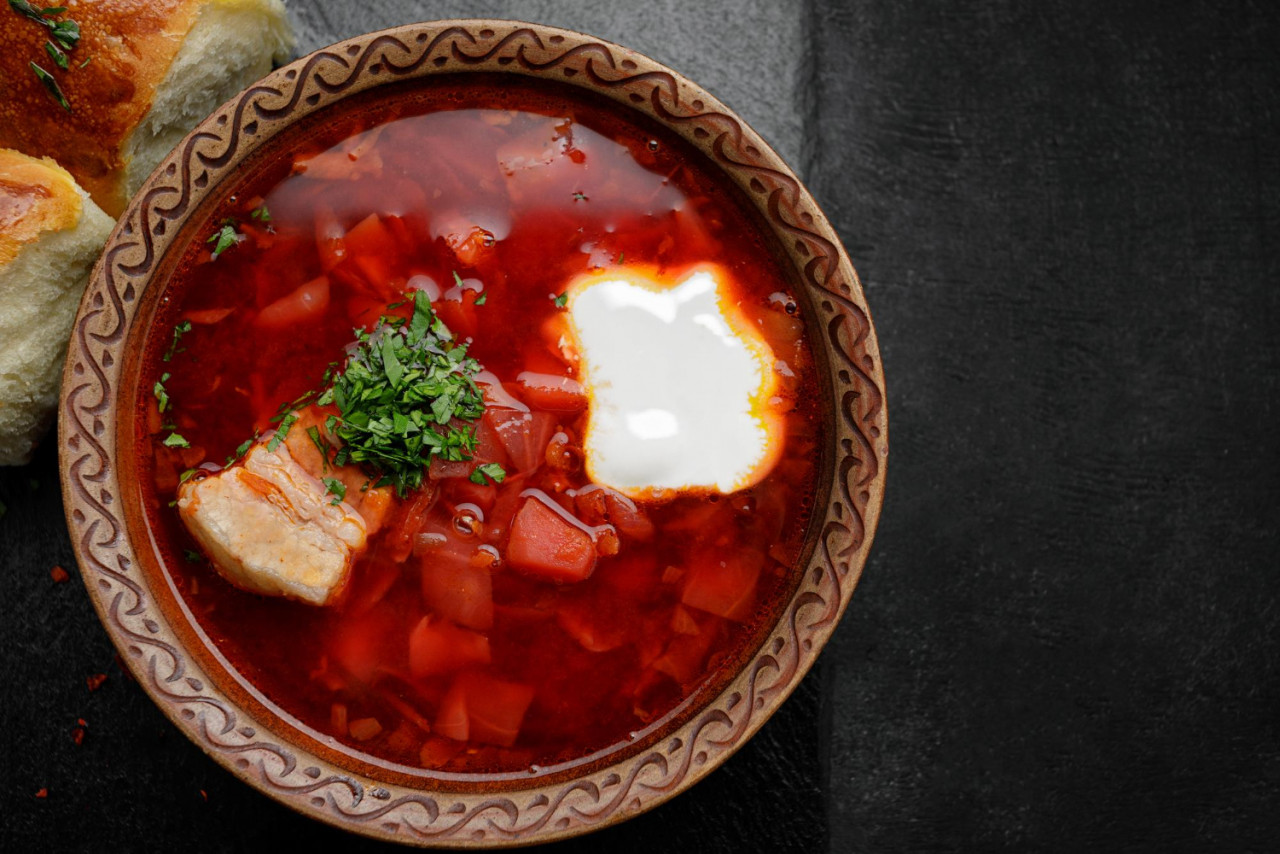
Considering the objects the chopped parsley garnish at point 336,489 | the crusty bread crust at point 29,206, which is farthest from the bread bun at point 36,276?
the chopped parsley garnish at point 336,489

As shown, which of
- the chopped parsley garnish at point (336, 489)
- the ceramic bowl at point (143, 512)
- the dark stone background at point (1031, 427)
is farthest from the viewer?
the dark stone background at point (1031, 427)

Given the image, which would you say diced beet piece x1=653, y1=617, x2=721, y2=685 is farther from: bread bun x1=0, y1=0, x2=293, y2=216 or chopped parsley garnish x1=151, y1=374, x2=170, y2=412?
bread bun x1=0, y1=0, x2=293, y2=216

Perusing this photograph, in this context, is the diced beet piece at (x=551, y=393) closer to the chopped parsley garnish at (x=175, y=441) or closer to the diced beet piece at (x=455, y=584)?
the diced beet piece at (x=455, y=584)

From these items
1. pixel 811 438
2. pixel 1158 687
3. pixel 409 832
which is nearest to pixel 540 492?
pixel 811 438

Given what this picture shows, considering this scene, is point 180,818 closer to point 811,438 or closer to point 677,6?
point 811,438

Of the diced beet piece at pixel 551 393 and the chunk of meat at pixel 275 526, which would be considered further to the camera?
the diced beet piece at pixel 551 393

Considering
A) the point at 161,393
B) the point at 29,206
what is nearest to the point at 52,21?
the point at 29,206
